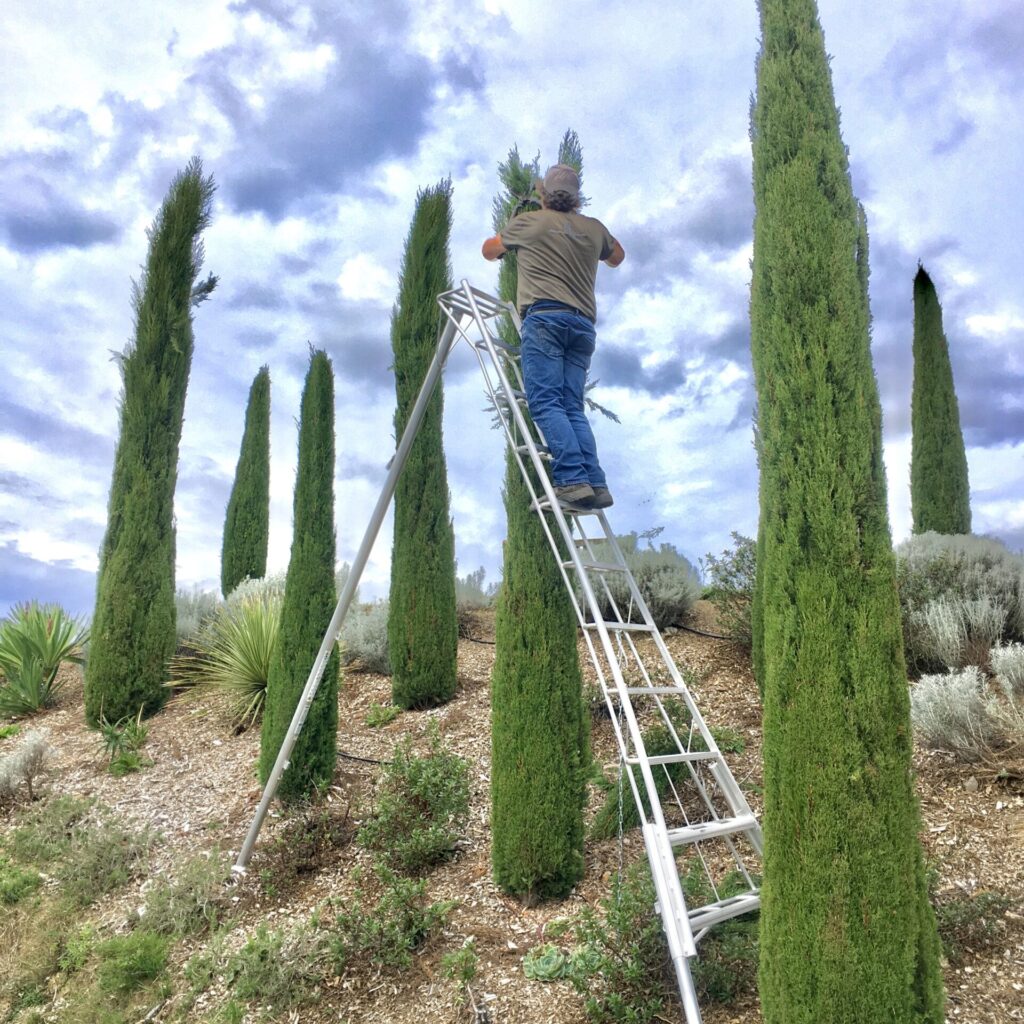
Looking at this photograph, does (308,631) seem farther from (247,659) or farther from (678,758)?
(678,758)

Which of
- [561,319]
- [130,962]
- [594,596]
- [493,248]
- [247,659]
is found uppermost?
[493,248]

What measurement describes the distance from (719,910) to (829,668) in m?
1.07

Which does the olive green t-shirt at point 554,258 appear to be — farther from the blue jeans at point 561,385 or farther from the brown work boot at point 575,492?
the brown work boot at point 575,492

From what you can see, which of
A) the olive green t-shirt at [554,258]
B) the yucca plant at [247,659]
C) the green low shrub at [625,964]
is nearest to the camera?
the green low shrub at [625,964]

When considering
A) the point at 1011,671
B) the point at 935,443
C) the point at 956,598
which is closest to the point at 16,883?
the point at 1011,671

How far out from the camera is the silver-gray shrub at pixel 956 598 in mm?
7910

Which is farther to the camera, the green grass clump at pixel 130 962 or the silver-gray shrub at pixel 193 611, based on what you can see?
the silver-gray shrub at pixel 193 611

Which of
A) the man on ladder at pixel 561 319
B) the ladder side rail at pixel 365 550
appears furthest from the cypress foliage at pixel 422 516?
the man on ladder at pixel 561 319

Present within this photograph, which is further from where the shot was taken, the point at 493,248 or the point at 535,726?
the point at 535,726

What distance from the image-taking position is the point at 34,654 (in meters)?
12.1

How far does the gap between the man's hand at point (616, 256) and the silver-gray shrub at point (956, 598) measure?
16.1ft

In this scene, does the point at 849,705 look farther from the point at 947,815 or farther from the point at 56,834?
the point at 56,834

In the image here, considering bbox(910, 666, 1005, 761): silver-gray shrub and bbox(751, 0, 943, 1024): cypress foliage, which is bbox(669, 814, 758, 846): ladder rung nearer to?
bbox(751, 0, 943, 1024): cypress foliage

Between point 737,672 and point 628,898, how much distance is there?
4572 mm
